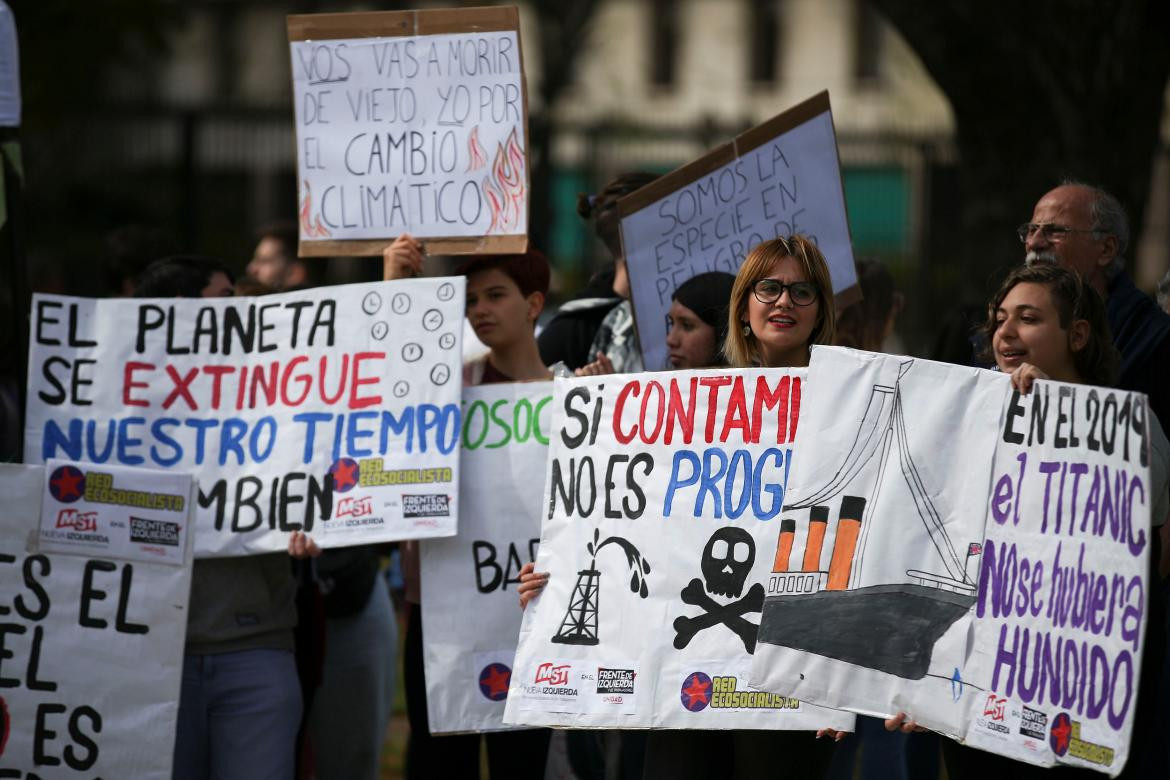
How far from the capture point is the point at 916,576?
387 centimetres

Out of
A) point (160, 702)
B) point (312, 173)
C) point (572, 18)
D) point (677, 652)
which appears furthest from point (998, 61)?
point (572, 18)

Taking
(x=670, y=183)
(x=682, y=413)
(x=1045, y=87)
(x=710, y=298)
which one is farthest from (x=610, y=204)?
(x=1045, y=87)

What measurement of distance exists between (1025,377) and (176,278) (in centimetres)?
282

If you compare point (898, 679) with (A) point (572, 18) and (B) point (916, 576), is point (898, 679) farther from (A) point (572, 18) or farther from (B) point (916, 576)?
(A) point (572, 18)

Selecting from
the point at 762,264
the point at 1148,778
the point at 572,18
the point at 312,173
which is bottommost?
the point at 1148,778

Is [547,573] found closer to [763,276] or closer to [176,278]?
[763,276]

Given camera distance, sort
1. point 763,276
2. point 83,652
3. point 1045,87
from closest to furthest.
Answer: point 763,276, point 83,652, point 1045,87

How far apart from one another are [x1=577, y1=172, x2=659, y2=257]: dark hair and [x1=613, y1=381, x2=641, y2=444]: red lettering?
142cm

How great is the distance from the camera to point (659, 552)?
4312 mm

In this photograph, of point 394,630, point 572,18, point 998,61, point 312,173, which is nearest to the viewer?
point 312,173

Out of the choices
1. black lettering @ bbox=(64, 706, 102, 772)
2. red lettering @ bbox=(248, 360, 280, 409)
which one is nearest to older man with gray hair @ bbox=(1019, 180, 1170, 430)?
red lettering @ bbox=(248, 360, 280, 409)

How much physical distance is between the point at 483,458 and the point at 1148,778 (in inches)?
85.1

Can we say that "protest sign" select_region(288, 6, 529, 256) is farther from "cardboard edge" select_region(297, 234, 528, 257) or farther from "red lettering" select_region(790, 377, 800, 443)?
"red lettering" select_region(790, 377, 800, 443)

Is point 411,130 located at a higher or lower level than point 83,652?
higher
